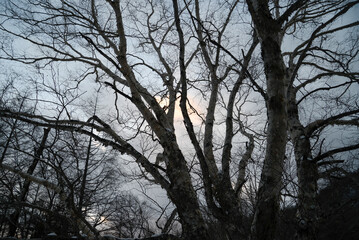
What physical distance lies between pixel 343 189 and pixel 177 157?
3.83 metres

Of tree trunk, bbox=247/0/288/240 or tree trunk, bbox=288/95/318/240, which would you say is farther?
tree trunk, bbox=288/95/318/240

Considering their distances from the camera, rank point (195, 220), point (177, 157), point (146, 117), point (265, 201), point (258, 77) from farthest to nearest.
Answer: point (258, 77), point (146, 117), point (177, 157), point (195, 220), point (265, 201)

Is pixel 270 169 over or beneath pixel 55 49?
beneath

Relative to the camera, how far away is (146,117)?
2869 mm

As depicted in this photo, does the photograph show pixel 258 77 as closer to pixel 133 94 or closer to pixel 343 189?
pixel 343 189

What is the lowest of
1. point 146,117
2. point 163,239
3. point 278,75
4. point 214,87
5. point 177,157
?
point 163,239

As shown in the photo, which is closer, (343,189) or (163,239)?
(163,239)

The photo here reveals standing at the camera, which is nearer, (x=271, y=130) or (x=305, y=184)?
(x=271, y=130)

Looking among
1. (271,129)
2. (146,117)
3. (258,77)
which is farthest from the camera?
(258,77)

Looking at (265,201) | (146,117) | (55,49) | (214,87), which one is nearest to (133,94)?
(146,117)

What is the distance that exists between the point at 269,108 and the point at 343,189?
396 centimetres

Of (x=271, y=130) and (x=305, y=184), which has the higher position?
(x=271, y=130)

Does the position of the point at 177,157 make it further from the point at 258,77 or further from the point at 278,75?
the point at 258,77

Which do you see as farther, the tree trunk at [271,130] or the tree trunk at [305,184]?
the tree trunk at [305,184]
